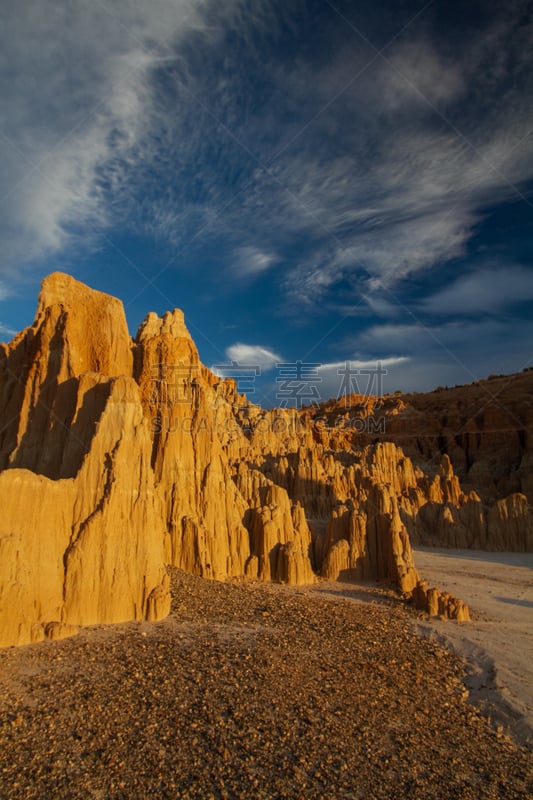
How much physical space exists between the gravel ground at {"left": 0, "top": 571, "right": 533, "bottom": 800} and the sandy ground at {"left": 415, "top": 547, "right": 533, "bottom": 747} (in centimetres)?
67

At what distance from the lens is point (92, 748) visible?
6484 mm

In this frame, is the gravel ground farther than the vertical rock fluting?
No

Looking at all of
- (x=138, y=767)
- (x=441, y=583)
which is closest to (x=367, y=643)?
(x=138, y=767)

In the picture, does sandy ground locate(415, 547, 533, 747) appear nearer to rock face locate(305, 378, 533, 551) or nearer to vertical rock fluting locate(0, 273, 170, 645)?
rock face locate(305, 378, 533, 551)

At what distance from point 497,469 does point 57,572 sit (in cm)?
6264

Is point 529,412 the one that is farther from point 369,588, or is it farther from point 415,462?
point 369,588

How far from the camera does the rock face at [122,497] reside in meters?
10.1

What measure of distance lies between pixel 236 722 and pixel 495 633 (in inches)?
457

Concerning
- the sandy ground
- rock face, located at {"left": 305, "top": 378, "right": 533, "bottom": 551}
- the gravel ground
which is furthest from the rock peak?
rock face, located at {"left": 305, "top": 378, "right": 533, "bottom": 551}

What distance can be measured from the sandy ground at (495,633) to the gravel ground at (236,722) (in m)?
0.67

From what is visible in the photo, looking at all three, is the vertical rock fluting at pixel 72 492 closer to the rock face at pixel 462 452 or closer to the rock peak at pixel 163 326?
the rock peak at pixel 163 326

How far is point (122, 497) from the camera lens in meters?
11.8

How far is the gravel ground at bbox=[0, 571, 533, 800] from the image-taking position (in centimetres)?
620

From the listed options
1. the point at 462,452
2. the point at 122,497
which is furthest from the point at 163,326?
the point at 462,452
